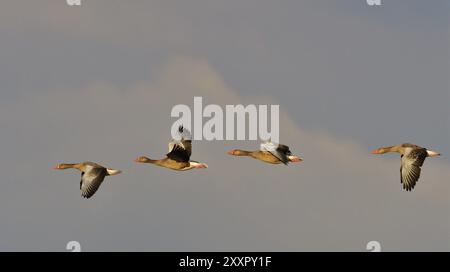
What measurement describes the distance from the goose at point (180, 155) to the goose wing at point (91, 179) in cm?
236

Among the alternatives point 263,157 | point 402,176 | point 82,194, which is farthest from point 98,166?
point 402,176

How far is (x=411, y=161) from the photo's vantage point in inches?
2608

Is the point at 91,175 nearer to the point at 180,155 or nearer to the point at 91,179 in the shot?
the point at 91,179

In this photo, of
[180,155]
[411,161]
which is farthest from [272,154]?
[411,161]

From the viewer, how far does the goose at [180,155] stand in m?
64.8

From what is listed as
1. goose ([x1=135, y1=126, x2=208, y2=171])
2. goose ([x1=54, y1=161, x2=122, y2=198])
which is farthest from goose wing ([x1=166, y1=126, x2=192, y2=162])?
goose ([x1=54, y1=161, x2=122, y2=198])

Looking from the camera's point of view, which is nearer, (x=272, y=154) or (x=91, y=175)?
(x=91, y=175)

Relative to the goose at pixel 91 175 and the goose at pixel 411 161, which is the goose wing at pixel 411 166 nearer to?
the goose at pixel 411 161

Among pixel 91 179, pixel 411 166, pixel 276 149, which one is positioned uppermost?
pixel 276 149

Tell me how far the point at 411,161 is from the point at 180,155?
27.7ft

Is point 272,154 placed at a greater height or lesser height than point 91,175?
greater
